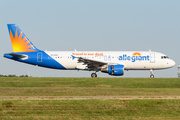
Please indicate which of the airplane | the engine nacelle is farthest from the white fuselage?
the engine nacelle

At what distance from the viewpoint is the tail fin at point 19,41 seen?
49344 millimetres

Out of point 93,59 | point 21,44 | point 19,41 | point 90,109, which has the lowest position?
point 90,109

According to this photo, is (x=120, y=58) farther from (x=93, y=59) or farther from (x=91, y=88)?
(x=91, y=88)

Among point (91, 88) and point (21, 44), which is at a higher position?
point (21, 44)

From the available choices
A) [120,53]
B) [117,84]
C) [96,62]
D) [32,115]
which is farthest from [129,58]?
[32,115]

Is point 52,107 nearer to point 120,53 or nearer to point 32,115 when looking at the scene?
point 32,115

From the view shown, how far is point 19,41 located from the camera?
A: 49.6 metres

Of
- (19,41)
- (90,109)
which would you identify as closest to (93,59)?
(19,41)

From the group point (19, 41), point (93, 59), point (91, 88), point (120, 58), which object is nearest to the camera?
point (91, 88)

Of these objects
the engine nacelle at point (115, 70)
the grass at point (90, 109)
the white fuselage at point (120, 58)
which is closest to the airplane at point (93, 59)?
the white fuselage at point (120, 58)

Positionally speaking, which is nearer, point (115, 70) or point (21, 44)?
point (115, 70)

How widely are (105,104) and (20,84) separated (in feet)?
54.6

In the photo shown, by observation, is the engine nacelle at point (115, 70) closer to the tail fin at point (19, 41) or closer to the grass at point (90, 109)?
the tail fin at point (19, 41)

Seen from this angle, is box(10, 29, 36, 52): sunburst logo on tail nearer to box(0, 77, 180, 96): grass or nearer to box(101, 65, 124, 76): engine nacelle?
box(101, 65, 124, 76): engine nacelle
